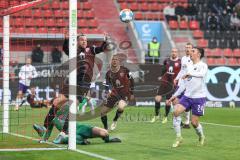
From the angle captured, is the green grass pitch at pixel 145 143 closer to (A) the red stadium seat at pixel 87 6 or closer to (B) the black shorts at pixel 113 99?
(B) the black shorts at pixel 113 99

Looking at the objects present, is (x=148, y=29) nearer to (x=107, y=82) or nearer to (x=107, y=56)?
(x=107, y=56)

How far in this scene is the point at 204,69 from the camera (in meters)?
15.1

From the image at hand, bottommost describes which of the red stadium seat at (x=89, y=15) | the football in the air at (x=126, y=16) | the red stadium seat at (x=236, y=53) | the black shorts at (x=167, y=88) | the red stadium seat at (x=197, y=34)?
the black shorts at (x=167, y=88)

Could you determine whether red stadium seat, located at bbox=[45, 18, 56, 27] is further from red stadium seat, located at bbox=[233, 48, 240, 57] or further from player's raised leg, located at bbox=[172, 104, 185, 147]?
player's raised leg, located at bbox=[172, 104, 185, 147]

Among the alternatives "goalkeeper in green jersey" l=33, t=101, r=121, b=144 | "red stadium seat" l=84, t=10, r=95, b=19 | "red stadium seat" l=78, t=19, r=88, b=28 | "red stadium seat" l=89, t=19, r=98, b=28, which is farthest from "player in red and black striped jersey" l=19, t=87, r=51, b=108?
"goalkeeper in green jersey" l=33, t=101, r=121, b=144

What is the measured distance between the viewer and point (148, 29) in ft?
122

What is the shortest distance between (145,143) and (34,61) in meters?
16.7

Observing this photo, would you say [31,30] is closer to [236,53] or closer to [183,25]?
[183,25]

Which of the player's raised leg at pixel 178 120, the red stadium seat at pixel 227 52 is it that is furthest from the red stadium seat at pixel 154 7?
the player's raised leg at pixel 178 120

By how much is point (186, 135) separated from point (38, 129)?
4.09 meters

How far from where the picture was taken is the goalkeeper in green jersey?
14664 mm

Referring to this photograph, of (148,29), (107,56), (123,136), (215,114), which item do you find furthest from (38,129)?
(148,29)

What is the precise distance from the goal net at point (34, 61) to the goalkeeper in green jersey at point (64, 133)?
30 cm

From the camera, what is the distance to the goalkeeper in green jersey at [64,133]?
1466cm
